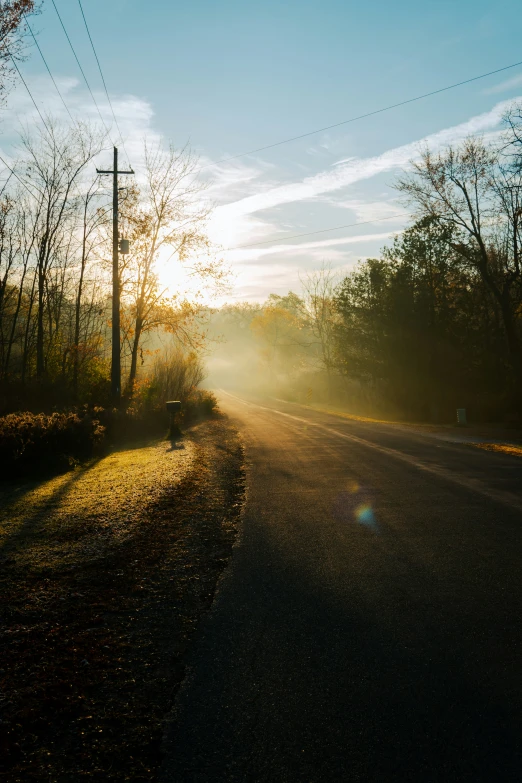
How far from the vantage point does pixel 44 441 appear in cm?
1422

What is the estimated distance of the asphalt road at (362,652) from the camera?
316 cm

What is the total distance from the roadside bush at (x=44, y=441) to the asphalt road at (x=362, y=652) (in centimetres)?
625

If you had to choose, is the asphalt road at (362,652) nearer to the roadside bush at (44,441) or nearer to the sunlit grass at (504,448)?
the roadside bush at (44,441)

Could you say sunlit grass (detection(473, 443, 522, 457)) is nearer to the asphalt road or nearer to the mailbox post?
the asphalt road

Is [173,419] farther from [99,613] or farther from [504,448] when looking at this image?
[99,613]

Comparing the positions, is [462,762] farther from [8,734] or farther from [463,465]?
[463,465]

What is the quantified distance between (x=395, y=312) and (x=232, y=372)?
84.0 meters

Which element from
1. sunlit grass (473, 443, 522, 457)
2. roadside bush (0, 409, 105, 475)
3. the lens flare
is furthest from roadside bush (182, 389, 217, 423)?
the lens flare

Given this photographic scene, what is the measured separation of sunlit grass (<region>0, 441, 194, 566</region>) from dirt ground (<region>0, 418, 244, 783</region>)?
0.03 metres

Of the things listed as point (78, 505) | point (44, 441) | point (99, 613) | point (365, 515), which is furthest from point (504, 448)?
point (99, 613)

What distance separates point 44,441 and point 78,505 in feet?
15.6

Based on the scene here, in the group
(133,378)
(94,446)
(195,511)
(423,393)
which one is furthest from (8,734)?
(423,393)

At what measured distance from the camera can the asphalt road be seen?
124 inches

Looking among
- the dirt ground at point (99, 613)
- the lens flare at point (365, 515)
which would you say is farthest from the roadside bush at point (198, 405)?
the lens flare at point (365, 515)
